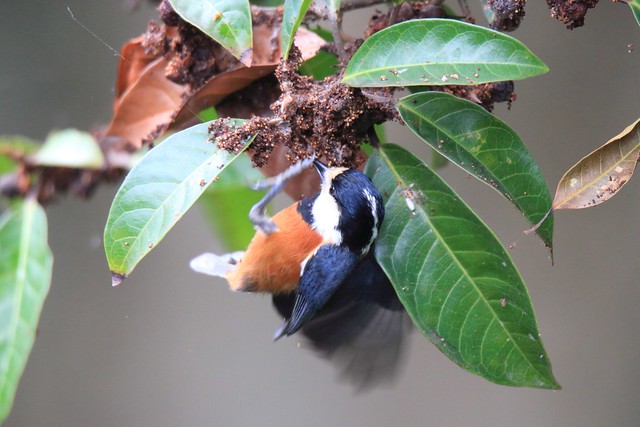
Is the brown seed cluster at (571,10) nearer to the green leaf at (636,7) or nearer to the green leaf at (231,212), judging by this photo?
the green leaf at (636,7)

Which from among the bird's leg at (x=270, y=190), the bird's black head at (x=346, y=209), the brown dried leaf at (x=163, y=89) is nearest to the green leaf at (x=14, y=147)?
the brown dried leaf at (x=163, y=89)

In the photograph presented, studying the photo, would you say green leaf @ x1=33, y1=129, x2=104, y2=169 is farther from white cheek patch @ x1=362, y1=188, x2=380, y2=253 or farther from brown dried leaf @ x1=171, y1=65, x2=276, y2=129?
white cheek patch @ x1=362, y1=188, x2=380, y2=253

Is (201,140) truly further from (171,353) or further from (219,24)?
(171,353)

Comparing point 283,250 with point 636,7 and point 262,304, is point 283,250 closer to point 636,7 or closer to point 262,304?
point 636,7

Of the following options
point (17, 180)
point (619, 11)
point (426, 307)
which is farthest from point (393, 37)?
point (619, 11)

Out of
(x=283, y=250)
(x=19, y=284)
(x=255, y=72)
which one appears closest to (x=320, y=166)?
(x=255, y=72)
